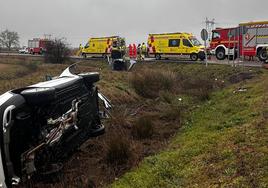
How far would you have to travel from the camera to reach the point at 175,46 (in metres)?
31.7

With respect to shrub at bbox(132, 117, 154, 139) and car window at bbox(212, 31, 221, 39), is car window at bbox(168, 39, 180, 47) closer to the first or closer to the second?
car window at bbox(212, 31, 221, 39)

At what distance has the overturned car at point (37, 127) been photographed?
15.4 feet

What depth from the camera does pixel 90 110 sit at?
23.5ft

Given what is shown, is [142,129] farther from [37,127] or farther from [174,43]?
[174,43]

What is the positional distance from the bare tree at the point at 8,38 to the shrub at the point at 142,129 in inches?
3307

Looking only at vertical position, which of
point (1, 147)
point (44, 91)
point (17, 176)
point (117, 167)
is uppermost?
point (44, 91)

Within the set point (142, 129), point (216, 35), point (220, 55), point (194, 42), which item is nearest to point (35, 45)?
point (194, 42)

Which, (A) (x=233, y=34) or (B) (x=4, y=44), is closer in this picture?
(A) (x=233, y=34)

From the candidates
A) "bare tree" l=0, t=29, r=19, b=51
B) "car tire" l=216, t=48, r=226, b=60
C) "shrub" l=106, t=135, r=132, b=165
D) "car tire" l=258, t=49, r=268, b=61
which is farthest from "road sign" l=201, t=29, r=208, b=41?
"bare tree" l=0, t=29, r=19, b=51

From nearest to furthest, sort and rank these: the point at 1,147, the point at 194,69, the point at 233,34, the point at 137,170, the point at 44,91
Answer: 1. the point at 1,147
2. the point at 44,91
3. the point at 137,170
4. the point at 194,69
5. the point at 233,34

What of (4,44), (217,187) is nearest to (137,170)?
(217,187)

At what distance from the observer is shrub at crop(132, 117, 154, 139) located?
9305 millimetres

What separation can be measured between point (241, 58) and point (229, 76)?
26.2ft

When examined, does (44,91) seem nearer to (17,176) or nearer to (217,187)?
(17,176)
